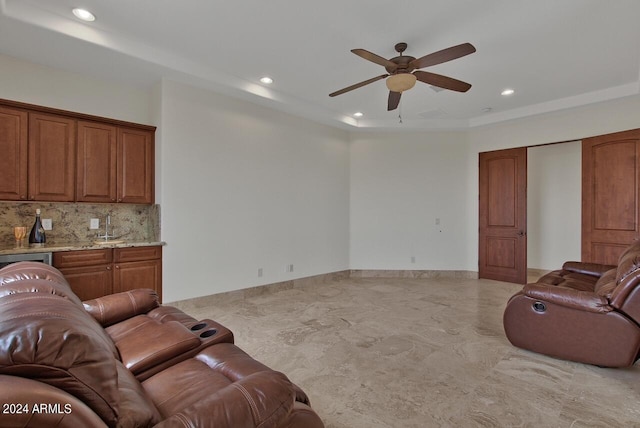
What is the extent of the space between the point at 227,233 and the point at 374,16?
320cm

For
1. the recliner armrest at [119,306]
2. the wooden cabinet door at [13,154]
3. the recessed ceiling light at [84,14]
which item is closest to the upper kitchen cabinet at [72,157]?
the wooden cabinet door at [13,154]

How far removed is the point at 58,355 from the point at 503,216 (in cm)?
638

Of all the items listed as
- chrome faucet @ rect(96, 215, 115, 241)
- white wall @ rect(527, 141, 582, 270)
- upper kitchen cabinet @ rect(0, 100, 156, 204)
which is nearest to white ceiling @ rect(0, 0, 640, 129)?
upper kitchen cabinet @ rect(0, 100, 156, 204)

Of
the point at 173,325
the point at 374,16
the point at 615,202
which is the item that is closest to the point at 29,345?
the point at 173,325

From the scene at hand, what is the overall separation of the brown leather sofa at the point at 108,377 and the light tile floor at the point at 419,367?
0.92 m

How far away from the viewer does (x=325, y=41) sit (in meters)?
3.27

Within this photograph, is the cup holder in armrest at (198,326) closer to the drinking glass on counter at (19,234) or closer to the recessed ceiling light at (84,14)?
the drinking glass on counter at (19,234)

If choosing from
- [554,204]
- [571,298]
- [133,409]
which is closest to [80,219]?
[133,409]

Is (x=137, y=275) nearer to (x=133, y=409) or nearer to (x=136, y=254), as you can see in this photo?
(x=136, y=254)

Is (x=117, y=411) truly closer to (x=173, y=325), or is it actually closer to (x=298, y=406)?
(x=298, y=406)

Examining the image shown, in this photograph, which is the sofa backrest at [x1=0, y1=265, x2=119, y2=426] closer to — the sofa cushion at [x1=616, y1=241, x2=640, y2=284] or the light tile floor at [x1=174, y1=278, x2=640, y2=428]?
the light tile floor at [x1=174, y1=278, x2=640, y2=428]

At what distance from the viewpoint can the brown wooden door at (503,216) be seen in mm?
5598

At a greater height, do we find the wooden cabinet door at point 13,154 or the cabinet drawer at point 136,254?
the wooden cabinet door at point 13,154

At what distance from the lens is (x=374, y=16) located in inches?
112
